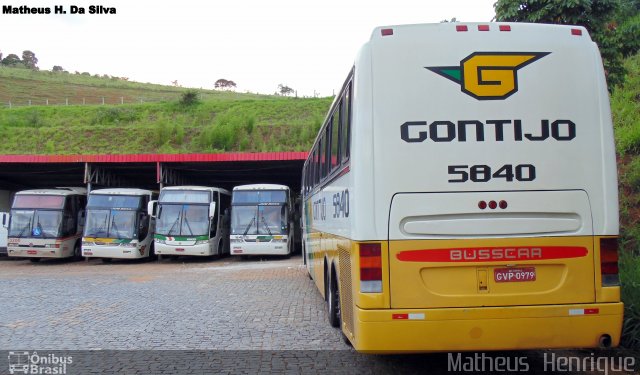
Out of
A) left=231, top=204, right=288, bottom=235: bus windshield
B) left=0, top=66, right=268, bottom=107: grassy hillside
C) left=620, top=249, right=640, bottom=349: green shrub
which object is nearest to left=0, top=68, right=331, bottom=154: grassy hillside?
left=231, top=204, right=288, bottom=235: bus windshield

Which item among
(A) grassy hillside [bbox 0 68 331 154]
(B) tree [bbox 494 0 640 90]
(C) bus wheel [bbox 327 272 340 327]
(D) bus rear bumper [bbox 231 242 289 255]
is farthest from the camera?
(A) grassy hillside [bbox 0 68 331 154]

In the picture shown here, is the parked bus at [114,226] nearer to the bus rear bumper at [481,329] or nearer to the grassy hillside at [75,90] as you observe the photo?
the bus rear bumper at [481,329]

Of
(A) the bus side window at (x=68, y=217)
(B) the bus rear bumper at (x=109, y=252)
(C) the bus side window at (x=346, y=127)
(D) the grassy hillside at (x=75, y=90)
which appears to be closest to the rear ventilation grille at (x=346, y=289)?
(C) the bus side window at (x=346, y=127)

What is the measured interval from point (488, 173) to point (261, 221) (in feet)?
58.9

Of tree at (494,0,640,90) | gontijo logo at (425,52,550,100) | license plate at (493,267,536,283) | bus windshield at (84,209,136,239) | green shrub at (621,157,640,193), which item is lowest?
license plate at (493,267,536,283)

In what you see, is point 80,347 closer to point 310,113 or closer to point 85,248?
point 85,248

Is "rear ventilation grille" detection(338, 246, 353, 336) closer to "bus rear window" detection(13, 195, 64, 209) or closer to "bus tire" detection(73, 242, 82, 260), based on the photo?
"bus rear window" detection(13, 195, 64, 209)

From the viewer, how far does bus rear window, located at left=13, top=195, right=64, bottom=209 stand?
22.9 meters

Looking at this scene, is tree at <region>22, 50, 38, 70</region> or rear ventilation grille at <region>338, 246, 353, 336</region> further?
tree at <region>22, 50, 38, 70</region>

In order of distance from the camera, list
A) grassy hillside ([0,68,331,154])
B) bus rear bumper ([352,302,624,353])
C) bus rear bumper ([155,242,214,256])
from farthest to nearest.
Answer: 1. grassy hillside ([0,68,331,154])
2. bus rear bumper ([155,242,214,256])
3. bus rear bumper ([352,302,624,353])

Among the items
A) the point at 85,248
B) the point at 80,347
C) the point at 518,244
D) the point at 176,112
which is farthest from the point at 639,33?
the point at 176,112

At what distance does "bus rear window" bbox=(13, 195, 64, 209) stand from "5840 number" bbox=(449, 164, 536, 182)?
70.9 feet

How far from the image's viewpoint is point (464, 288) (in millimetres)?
5020

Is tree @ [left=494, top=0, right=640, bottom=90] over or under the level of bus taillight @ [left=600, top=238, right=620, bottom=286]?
over
